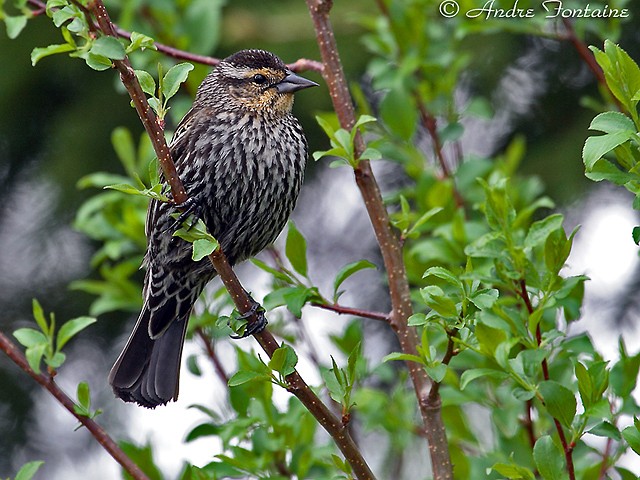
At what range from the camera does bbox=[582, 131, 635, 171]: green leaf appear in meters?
1.77

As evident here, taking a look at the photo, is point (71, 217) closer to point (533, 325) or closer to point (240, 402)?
point (240, 402)

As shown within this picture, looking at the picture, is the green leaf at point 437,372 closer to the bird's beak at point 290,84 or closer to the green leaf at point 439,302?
the green leaf at point 439,302

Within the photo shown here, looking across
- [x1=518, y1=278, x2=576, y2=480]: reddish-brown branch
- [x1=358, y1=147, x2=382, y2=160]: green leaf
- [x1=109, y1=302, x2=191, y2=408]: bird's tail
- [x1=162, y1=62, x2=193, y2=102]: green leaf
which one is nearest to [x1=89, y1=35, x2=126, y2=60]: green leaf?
[x1=162, y1=62, x2=193, y2=102]: green leaf

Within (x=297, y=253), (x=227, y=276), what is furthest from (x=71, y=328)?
(x=297, y=253)

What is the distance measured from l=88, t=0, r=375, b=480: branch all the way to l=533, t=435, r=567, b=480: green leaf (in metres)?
0.33

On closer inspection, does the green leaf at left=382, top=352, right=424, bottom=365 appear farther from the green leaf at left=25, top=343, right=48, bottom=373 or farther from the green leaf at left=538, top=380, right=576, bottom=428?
the green leaf at left=25, top=343, right=48, bottom=373

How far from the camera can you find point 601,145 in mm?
1791

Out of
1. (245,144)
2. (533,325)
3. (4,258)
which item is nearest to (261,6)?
(245,144)

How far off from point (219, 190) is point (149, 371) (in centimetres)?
57

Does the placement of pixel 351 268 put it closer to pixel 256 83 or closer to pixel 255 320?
pixel 255 320

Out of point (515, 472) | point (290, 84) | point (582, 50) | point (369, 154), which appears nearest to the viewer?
point (515, 472)

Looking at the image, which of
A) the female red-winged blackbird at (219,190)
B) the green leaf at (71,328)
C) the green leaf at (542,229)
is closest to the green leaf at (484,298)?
the green leaf at (542,229)

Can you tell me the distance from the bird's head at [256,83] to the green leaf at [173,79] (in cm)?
124

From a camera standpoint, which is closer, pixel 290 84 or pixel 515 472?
pixel 515 472
